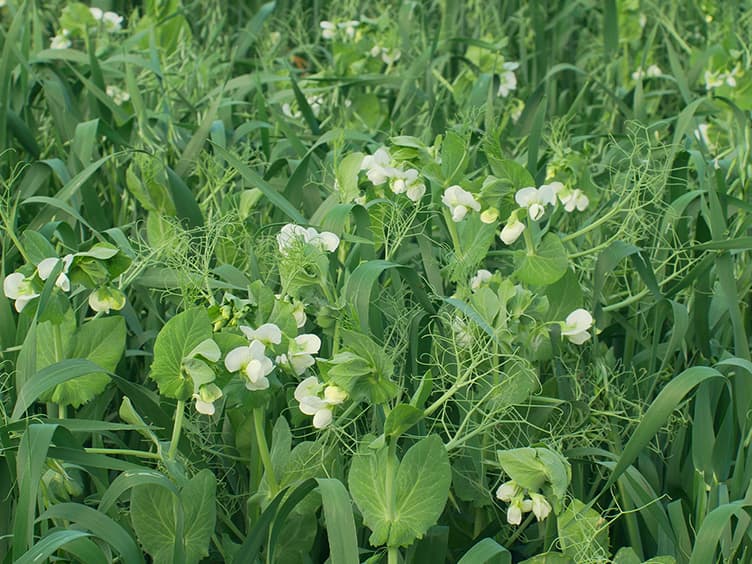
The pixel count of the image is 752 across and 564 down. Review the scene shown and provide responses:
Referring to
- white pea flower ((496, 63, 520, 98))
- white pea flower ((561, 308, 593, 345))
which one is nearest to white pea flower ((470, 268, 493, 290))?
white pea flower ((561, 308, 593, 345))

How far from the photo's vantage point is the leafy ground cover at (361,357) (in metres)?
1.12

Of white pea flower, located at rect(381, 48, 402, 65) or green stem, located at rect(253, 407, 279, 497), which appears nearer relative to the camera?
green stem, located at rect(253, 407, 279, 497)

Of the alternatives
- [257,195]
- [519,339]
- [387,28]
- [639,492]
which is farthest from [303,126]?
[639,492]

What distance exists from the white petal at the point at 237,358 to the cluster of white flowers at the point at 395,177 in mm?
418

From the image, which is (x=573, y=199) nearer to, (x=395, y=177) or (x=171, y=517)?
(x=395, y=177)

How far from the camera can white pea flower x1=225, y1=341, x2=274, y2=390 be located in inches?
43.1

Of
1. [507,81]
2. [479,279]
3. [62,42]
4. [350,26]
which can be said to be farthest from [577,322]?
[62,42]

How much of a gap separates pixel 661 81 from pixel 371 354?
200 centimetres

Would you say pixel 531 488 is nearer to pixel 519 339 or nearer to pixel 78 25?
pixel 519 339

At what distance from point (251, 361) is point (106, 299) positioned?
241 mm

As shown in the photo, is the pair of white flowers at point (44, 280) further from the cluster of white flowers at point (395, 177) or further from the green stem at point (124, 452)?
the cluster of white flowers at point (395, 177)

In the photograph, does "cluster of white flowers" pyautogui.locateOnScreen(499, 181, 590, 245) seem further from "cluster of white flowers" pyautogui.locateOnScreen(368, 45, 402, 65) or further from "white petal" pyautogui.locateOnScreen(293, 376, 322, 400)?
"cluster of white flowers" pyautogui.locateOnScreen(368, 45, 402, 65)

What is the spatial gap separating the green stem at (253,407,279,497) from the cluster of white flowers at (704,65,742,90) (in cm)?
148

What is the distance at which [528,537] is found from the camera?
1357 mm
